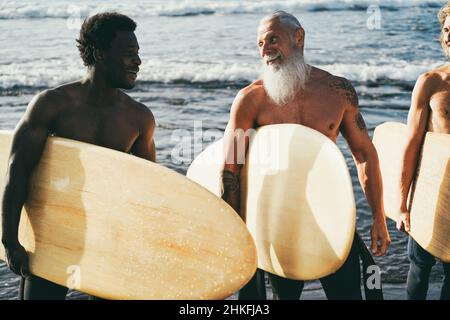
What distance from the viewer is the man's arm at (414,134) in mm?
2480

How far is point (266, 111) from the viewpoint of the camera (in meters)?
2.36

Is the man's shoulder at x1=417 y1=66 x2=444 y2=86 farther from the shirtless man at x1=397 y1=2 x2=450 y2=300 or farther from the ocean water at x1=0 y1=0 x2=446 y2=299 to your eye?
the ocean water at x1=0 y1=0 x2=446 y2=299

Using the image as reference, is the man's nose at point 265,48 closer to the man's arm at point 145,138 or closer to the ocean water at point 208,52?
the man's arm at point 145,138

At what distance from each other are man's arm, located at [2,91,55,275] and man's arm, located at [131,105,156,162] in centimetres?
37

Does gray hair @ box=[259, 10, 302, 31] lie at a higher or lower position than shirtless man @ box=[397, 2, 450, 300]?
higher

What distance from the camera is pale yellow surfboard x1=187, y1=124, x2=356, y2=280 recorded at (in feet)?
6.92

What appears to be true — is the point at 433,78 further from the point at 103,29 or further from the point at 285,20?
the point at 103,29

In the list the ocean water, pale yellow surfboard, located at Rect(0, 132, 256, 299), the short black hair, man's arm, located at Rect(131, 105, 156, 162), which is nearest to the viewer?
pale yellow surfboard, located at Rect(0, 132, 256, 299)

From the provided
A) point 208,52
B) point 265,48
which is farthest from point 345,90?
point 208,52

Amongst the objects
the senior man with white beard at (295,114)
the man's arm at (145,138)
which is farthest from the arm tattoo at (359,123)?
the man's arm at (145,138)

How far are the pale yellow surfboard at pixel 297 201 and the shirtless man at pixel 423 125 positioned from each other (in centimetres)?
55

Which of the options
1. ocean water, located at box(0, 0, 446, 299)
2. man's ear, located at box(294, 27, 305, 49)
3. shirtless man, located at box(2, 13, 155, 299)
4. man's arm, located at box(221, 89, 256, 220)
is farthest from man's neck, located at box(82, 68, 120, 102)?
ocean water, located at box(0, 0, 446, 299)
